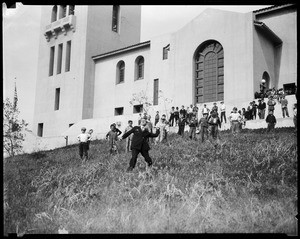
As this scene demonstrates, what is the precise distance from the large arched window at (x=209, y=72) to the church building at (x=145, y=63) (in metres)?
0.07

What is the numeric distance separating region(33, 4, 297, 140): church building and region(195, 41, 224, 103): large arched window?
7 cm

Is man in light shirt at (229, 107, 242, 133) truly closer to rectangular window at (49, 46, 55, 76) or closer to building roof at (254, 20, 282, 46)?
building roof at (254, 20, 282, 46)

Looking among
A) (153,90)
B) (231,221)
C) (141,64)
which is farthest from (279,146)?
(141,64)

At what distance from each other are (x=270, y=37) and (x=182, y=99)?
7.69 m

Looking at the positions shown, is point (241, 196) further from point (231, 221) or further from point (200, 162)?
point (200, 162)

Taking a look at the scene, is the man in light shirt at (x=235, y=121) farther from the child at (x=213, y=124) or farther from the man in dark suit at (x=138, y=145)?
the man in dark suit at (x=138, y=145)

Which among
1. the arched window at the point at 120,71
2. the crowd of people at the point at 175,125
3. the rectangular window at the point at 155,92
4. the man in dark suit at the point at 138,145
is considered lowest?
the man in dark suit at the point at 138,145

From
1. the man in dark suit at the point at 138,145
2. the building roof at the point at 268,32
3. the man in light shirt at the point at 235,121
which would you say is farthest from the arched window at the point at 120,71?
the man in dark suit at the point at 138,145

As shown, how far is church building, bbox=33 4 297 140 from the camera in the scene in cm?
2888

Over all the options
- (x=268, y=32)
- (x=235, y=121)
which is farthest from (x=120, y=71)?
(x=235, y=121)

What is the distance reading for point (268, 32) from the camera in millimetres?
29000

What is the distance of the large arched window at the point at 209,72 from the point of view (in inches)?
1190

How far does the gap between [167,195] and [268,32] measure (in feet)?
72.1

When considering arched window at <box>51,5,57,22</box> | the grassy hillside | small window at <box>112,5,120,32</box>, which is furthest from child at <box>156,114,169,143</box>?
arched window at <box>51,5,57,22</box>
